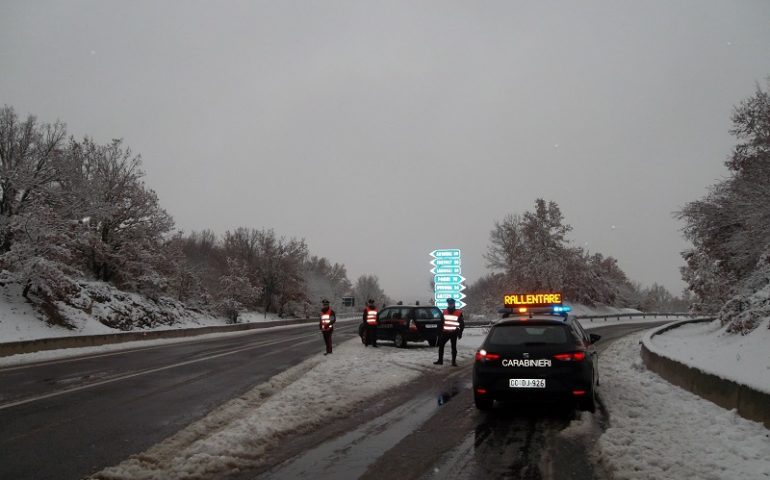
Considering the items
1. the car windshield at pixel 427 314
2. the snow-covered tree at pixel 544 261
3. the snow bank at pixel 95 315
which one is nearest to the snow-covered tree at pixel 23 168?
the snow bank at pixel 95 315

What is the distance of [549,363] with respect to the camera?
753 centimetres

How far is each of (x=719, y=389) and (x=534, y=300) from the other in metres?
6.20

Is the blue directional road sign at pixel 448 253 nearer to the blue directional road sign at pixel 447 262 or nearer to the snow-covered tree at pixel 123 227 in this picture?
the blue directional road sign at pixel 447 262

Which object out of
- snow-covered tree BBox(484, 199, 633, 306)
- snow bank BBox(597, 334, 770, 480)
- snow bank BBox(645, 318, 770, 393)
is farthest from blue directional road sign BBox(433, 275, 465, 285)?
snow-covered tree BBox(484, 199, 633, 306)

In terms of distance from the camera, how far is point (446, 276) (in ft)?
100

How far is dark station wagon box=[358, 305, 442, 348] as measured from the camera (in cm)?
2016

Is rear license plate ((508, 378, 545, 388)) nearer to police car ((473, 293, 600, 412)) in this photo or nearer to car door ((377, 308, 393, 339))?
police car ((473, 293, 600, 412))

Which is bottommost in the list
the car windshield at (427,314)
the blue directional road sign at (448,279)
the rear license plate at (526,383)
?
the rear license plate at (526,383)

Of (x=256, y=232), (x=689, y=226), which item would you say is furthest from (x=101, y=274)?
(x=689, y=226)

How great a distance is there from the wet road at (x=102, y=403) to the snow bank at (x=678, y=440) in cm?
529

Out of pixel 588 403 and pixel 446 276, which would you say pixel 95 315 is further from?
pixel 588 403

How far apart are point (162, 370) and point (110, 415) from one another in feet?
18.6

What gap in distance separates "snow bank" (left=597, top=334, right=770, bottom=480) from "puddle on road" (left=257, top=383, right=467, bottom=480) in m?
2.40

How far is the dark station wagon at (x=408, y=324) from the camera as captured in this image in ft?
66.1
